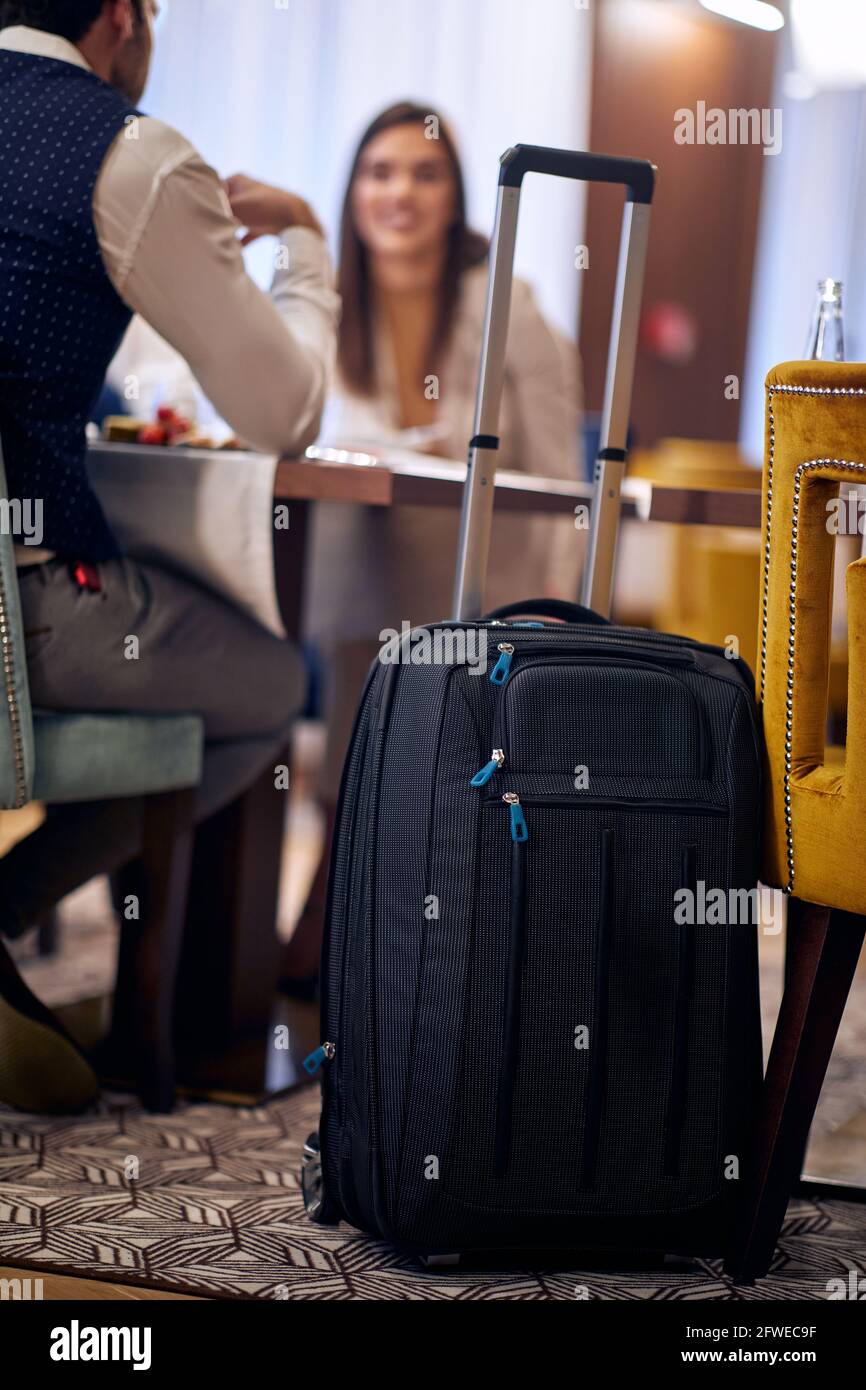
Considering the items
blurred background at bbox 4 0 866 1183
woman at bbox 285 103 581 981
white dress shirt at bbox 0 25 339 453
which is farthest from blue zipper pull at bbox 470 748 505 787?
blurred background at bbox 4 0 866 1183

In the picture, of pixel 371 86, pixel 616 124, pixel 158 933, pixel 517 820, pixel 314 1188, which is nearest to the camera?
pixel 517 820

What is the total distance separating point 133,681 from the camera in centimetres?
144

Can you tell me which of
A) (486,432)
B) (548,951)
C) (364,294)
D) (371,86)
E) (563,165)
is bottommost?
(548,951)

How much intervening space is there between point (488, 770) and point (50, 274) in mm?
626

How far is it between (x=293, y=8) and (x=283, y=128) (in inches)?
12.8

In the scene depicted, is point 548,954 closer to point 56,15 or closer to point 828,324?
point 828,324

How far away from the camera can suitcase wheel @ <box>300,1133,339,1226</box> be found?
4.11 feet

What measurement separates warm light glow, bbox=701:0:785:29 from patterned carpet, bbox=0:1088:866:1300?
1.56 m

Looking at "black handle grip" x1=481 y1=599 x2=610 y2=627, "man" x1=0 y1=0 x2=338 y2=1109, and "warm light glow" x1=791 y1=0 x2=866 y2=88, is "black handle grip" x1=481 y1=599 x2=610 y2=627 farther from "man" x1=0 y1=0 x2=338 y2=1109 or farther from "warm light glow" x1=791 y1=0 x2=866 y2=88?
"warm light glow" x1=791 y1=0 x2=866 y2=88

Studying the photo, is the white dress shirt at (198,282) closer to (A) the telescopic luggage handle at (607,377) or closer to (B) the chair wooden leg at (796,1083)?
(A) the telescopic luggage handle at (607,377)

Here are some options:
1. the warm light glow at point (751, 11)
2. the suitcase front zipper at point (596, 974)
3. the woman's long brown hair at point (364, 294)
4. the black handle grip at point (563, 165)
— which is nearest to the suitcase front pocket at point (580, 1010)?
the suitcase front zipper at point (596, 974)

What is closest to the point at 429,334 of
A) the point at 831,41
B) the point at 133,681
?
the point at 133,681

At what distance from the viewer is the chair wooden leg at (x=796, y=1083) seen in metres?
1.19
